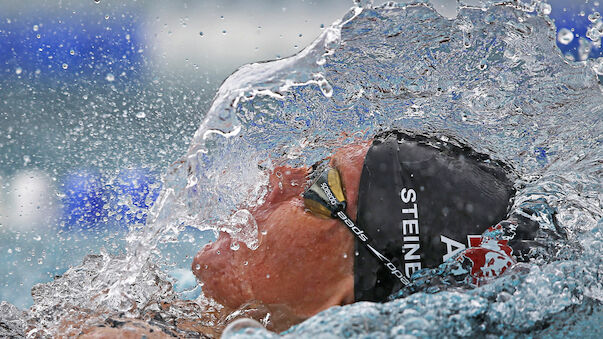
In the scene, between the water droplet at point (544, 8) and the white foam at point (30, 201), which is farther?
the white foam at point (30, 201)

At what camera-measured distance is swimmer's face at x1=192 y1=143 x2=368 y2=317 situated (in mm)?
1284

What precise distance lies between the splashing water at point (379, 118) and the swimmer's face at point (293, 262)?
6cm

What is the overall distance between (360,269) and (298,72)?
55 centimetres

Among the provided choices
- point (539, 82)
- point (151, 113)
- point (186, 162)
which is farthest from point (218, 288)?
point (151, 113)

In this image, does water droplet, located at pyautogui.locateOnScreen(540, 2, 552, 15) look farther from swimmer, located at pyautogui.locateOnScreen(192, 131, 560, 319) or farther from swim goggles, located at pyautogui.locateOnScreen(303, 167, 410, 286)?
swim goggles, located at pyautogui.locateOnScreen(303, 167, 410, 286)

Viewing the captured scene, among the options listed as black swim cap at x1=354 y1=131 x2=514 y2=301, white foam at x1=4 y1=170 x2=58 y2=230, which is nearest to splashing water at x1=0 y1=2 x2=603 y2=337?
black swim cap at x1=354 y1=131 x2=514 y2=301

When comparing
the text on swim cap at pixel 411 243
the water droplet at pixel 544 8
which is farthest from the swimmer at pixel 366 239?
the water droplet at pixel 544 8

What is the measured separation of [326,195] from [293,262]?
0.59ft

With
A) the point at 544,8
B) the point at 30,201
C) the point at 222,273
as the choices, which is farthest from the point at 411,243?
the point at 30,201

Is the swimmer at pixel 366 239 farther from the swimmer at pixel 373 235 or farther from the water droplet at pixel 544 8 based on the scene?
the water droplet at pixel 544 8

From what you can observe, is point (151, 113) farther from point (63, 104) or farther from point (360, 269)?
point (360, 269)

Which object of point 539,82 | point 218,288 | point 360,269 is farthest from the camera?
point 539,82

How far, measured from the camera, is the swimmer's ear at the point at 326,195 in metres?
1.32

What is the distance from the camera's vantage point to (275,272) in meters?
1.30
